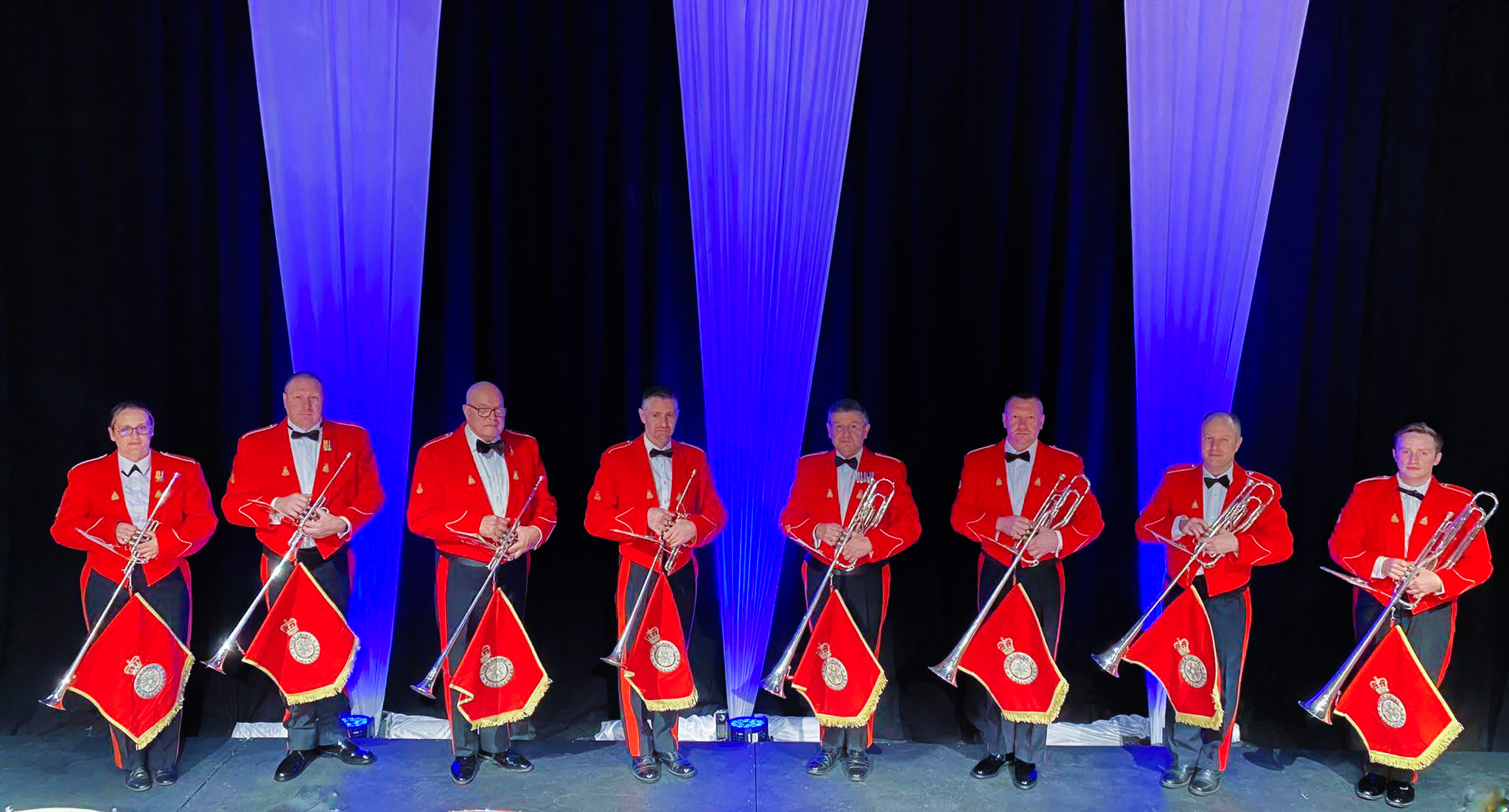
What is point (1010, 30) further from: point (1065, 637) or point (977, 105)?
point (1065, 637)

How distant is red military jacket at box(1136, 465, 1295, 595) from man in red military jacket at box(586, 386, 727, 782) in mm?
1967

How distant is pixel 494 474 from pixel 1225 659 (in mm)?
3324

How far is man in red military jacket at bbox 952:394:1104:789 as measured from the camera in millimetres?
4855

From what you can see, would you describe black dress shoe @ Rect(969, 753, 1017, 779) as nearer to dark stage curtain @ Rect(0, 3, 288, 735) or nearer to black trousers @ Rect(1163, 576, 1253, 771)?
black trousers @ Rect(1163, 576, 1253, 771)

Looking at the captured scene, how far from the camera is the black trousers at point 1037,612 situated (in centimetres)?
494

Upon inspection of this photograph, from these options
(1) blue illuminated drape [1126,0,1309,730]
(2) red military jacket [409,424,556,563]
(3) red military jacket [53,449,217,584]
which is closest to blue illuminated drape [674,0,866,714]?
(2) red military jacket [409,424,556,563]

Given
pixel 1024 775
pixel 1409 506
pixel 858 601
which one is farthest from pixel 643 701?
pixel 1409 506

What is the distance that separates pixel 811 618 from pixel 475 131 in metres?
2.96

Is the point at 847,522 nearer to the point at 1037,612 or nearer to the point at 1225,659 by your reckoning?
the point at 1037,612

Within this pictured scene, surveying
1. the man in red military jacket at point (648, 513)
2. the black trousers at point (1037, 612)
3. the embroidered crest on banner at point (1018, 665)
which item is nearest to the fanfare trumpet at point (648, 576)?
the man in red military jacket at point (648, 513)

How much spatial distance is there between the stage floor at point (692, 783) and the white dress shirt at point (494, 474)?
1.23 metres

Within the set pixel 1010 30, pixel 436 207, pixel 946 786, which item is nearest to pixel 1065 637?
pixel 946 786

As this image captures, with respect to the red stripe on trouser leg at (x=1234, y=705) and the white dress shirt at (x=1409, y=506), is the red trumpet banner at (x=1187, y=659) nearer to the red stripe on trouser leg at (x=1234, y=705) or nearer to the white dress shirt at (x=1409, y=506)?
the red stripe on trouser leg at (x=1234, y=705)

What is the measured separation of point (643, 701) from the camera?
16.3ft
